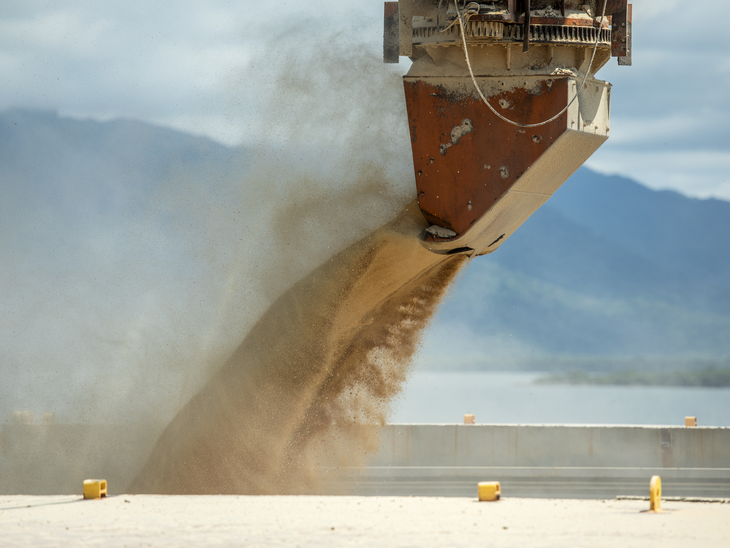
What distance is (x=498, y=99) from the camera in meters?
8.20

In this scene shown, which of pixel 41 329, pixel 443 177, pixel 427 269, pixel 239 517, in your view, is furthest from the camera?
pixel 41 329

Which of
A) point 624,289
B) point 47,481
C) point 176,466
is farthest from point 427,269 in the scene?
point 624,289

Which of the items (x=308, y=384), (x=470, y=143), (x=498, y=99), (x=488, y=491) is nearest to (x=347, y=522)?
(x=488, y=491)

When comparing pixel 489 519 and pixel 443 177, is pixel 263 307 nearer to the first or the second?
pixel 443 177

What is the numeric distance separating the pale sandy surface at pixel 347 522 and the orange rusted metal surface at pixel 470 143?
10.2 ft

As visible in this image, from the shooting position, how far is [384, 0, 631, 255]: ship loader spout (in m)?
7.98

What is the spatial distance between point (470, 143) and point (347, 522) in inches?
163

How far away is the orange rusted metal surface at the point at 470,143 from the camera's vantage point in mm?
8055

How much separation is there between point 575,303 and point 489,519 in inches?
7003

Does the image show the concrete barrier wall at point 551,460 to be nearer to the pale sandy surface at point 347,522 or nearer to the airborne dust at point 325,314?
the airborne dust at point 325,314

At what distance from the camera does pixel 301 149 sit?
1005 centimetres

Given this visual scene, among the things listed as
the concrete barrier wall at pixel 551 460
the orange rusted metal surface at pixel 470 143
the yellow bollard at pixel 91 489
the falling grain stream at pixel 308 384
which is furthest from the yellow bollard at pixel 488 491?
the concrete barrier wall at pixel 551 460

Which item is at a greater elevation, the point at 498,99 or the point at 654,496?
the point at 498,99

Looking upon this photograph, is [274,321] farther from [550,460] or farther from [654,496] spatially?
[550,460]
